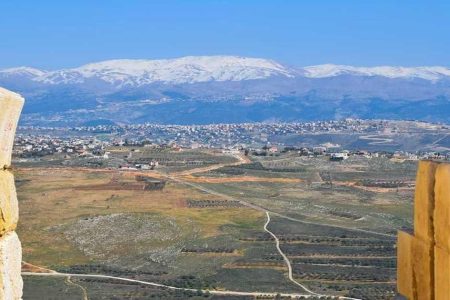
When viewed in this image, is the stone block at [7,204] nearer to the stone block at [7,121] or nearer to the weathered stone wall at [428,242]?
the stone block at [7,121]

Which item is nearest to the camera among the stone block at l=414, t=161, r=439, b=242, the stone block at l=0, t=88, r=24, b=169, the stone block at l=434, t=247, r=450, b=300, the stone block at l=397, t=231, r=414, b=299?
the stone block at l=434, t=247, r=450, b=300

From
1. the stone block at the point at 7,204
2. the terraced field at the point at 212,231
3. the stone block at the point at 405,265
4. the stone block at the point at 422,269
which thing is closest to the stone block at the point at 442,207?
the stone block at the point at 422,269

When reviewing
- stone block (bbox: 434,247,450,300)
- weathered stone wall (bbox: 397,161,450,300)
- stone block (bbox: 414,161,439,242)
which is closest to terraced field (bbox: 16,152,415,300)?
weathered stone wall (bbox: 397,161,450,300)

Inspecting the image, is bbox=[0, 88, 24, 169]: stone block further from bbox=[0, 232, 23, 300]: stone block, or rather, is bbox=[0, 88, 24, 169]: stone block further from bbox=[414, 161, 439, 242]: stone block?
bbox=[414, 161, 439, 242]: stone block

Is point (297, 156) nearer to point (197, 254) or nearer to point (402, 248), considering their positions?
point (197, 254)

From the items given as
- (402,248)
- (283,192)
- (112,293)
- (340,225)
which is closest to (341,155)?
(283,192)
